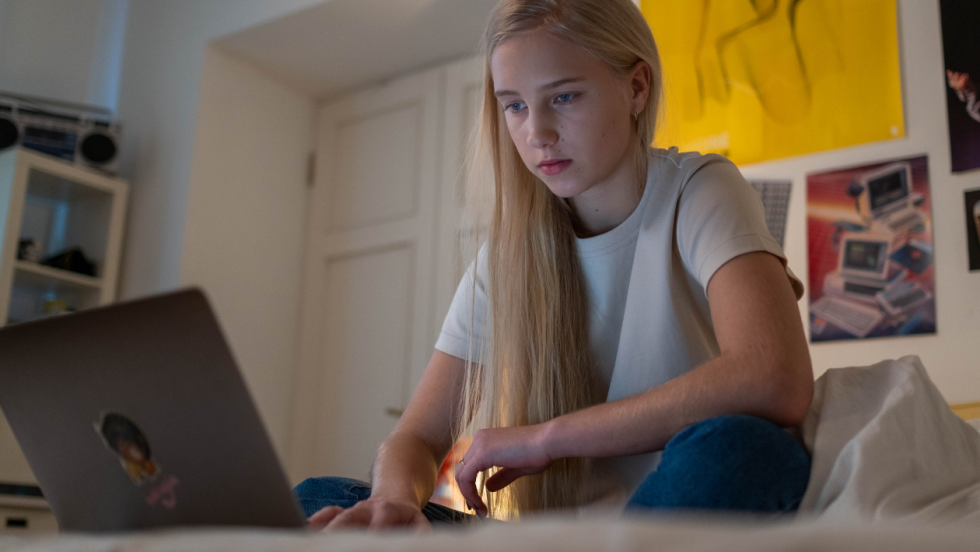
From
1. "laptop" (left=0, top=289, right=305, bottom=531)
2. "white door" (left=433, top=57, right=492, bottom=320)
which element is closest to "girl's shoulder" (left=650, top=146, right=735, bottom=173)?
"laptop" (left=0, top=289, right=305, bottom=531)

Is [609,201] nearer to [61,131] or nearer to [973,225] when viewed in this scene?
[973,225]

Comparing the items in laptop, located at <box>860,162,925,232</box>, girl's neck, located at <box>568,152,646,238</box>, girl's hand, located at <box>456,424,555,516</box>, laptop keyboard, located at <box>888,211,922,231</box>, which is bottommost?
girl's hand, located at <box>456,424,555,516</box>

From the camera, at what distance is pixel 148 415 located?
1.95 ft

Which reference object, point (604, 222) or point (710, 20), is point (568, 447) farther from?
point (710, 20)

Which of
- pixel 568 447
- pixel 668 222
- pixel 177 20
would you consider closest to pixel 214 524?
pixel 568 447

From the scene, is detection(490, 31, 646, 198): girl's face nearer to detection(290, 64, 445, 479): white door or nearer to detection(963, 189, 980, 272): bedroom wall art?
detection(963, 189, 980, 272): bedroom wall art

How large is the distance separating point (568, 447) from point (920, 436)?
35cm

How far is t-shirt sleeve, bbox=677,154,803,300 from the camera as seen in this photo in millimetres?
989

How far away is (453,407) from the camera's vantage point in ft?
4.09

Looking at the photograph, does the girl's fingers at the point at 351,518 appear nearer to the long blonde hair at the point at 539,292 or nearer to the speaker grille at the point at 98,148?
the long blonde hair at the point at 539,292

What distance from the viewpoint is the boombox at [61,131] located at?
2.80 m

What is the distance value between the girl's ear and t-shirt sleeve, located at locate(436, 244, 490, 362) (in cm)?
33

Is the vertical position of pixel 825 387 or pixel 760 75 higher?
pixel 760 75

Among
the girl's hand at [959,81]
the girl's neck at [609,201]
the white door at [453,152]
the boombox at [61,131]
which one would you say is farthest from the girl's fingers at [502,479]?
the boombox at [61,131]
